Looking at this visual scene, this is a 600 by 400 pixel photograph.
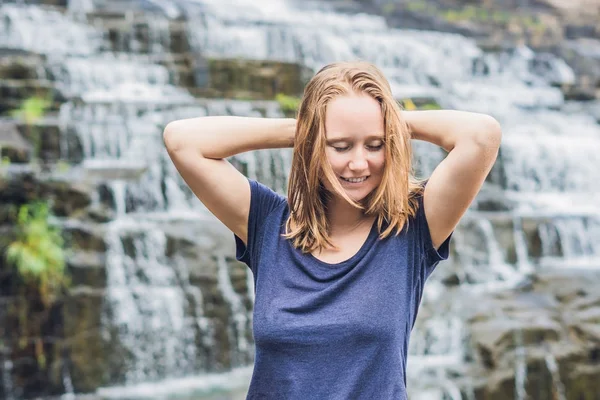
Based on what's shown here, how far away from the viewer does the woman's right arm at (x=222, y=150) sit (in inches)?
74.0

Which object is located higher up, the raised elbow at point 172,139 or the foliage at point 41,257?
the raised elbow at point 172,139

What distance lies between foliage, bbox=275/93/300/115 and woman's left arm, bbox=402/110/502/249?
799cm

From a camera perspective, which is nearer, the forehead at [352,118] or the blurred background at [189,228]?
the forehead at [352,118]

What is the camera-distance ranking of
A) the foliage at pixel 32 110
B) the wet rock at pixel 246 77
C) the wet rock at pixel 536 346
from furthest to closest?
the wet rock at pixel 246 77, the foliage at pixel 32 110, the wet rock at pixel 536 346

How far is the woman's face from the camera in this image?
169 cm

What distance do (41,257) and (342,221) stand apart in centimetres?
559

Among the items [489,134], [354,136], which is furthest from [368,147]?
[489,134]

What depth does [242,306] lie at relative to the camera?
7.39 m

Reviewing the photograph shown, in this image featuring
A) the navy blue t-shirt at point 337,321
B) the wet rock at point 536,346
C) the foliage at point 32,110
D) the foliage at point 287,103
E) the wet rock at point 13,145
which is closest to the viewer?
the navy blue t-shirt at point 337,321

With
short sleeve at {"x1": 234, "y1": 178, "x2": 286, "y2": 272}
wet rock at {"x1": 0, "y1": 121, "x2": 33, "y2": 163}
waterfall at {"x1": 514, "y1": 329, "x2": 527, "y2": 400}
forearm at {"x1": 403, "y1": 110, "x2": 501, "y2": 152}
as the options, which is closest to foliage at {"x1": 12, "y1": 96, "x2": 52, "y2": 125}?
wet rock at {"x1": 0, "y1": 121, "x2": 33, "y2": 163}

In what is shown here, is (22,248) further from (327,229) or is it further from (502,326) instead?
(327,229)

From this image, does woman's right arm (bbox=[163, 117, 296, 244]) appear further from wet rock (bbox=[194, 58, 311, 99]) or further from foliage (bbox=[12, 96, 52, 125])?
wet rock (bbox=[194, 58, 311, 99])

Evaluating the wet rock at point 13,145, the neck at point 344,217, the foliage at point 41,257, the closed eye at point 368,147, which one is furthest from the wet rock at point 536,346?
the closed eye at point 368,147

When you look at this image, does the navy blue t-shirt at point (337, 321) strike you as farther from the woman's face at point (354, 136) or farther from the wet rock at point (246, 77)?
the wet rock at point (246, 77)
